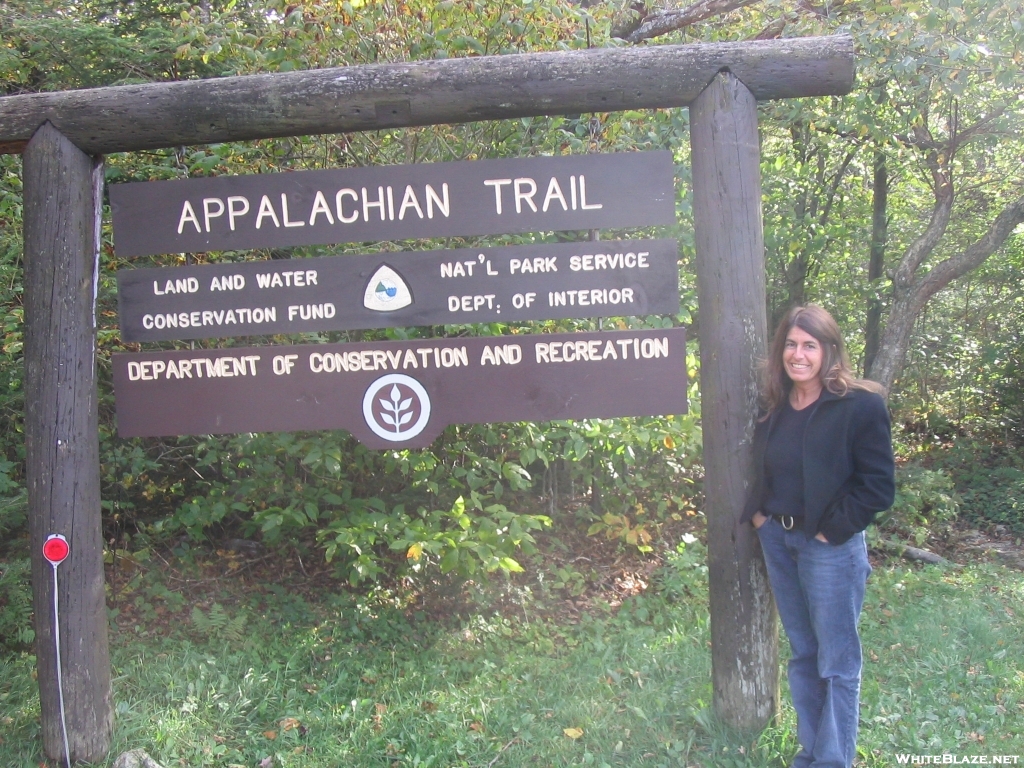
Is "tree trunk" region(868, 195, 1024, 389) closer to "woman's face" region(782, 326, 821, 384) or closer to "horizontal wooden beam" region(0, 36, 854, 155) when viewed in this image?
"horizontal wooden beam" region(0, 36, 854, 155)

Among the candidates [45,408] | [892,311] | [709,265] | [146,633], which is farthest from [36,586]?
[892,311]

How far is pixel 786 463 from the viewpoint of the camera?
3145 millimetres

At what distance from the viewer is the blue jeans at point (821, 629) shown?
307 cm

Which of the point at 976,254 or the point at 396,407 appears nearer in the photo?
the point at 396,407

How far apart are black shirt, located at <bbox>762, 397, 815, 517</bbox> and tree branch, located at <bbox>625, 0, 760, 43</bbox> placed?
5999 millimetres

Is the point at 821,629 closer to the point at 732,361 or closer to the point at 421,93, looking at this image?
the point at 732,361

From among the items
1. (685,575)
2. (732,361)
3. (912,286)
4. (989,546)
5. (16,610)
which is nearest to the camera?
(732,361)

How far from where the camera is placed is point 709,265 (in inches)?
132

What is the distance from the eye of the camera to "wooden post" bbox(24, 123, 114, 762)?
3.48 metres

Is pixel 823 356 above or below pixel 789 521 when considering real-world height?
above

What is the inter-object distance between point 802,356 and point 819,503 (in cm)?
53

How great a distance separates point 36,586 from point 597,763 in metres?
2.44

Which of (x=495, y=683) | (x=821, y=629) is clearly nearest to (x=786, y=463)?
(x=821, y=629)

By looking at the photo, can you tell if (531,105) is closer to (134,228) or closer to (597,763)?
(134,228)
